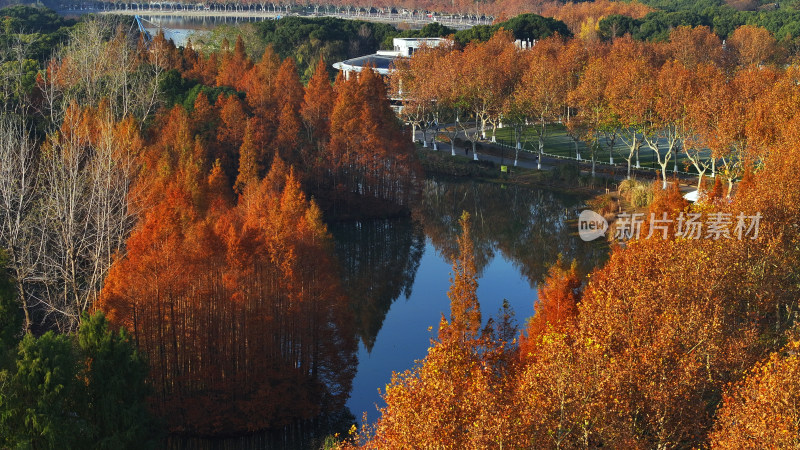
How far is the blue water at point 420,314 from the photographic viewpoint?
26.5 meters

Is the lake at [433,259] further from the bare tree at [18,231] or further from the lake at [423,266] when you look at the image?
the bare tree at [18,231]

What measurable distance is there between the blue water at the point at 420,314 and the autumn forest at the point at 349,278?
0.52 meters

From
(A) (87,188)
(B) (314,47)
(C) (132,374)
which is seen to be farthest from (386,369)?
(B) (314,47)

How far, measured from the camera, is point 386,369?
2738 cm

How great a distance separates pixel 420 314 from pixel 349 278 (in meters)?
5.06

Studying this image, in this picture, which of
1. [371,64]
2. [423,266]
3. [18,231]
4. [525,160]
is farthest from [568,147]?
[18,231]

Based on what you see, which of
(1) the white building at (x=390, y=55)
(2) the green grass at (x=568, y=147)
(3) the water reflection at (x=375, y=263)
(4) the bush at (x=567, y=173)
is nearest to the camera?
(3) the water reflection at (x=375, y=263)

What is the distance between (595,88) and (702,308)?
115 feet

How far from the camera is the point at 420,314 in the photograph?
31.8m

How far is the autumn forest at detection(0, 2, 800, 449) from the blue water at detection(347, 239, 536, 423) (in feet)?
1.69

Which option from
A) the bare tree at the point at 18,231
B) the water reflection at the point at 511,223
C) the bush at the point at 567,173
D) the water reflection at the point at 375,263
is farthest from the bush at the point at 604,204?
the bare tree at the point at 18,231

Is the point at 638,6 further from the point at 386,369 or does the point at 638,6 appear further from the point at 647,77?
the point at 386,369

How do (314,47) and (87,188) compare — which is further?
(314,47)

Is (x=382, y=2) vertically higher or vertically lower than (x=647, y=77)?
higher
